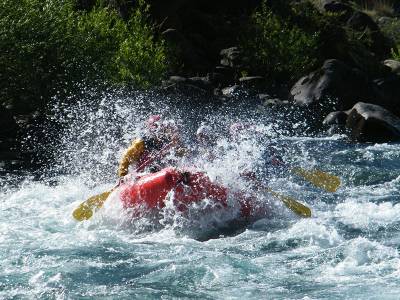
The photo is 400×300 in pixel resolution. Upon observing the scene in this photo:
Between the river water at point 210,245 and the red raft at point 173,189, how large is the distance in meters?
0.16

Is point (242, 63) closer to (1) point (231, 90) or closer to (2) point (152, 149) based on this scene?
(1) point (231, 90)

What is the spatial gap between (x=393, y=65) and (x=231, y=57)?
204 inches

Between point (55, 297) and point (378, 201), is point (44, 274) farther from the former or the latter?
point (378, 201)

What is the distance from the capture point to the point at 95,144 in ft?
44.1

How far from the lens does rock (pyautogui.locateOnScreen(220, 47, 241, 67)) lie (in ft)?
67.4

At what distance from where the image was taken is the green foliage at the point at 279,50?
1977 centimetres

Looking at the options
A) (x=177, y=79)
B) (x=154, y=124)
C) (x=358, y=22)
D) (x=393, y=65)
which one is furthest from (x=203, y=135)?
(x=358, y=22)

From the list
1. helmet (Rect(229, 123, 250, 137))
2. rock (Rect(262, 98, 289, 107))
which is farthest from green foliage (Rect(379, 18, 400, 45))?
helmet (Rect(229, 123, 250, 137))

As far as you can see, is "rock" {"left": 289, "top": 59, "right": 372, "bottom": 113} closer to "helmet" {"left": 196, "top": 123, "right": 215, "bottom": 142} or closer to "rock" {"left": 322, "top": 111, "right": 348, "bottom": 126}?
A: "rock" {"left": 322, "top": 111, "right": 348, "bottom": 126}

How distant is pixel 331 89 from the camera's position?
57.3ft

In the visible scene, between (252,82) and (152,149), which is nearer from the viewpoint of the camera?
(152,149)

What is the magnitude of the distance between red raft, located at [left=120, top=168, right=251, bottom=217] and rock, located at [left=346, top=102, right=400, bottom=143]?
290 inches

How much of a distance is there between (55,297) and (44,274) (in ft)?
1.88

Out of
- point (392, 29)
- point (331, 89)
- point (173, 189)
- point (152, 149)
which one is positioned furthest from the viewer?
point (392, 29)
